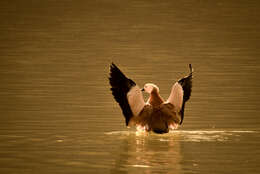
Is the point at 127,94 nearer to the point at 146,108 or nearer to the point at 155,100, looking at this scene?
the point at 146,108

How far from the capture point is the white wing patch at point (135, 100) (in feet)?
33.6

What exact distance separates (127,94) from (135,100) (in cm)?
14

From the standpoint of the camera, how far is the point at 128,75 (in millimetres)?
19812

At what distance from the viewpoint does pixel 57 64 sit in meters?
22.0

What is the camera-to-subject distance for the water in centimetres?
872

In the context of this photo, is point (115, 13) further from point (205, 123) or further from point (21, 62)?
point (205, 123)

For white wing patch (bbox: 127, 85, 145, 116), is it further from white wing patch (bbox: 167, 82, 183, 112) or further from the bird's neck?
white wing patch (bbox: 167, 82, 183, 112)

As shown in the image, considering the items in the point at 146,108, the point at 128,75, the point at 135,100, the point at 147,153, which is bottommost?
the point at 147,153

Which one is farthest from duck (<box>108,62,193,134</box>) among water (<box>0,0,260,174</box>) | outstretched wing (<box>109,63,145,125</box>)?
water (<box>0,0,260,174</box>)

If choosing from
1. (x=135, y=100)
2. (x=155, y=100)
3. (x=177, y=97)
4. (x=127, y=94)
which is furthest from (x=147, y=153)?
(x=155, y=100)

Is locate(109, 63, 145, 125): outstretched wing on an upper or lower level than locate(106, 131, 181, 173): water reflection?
upper

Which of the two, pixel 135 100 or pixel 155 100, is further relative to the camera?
pixel 155 100

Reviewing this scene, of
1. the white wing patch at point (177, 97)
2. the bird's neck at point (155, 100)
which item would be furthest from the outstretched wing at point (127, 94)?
the white wing patch at point (177, 97)

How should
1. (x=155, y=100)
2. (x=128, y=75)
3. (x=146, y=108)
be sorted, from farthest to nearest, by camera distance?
(x=128, y=75), (x=155, y=100), (x=146, y=108)
